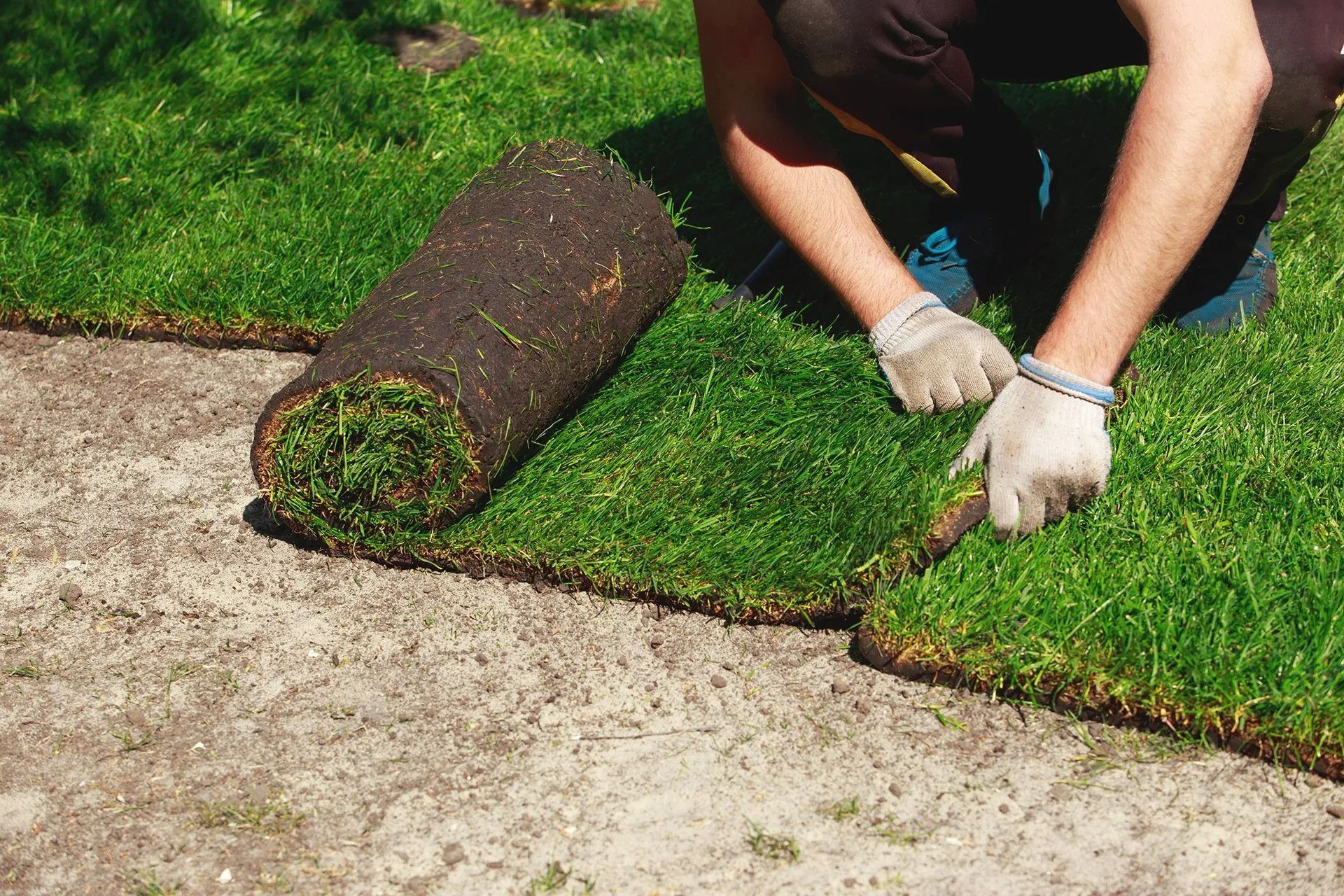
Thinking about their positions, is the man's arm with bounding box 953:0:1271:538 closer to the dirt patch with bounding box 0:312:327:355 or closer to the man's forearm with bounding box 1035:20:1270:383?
the man's forearm with bounding box 1035:20:1270:383

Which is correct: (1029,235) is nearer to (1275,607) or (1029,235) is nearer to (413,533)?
(1275,607)

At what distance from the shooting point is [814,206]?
3258 millimetres

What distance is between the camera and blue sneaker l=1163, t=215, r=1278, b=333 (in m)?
3.40

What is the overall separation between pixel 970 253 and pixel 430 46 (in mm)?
2502

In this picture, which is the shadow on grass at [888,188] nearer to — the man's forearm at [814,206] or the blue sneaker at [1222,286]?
the man's forearm at [814,206]

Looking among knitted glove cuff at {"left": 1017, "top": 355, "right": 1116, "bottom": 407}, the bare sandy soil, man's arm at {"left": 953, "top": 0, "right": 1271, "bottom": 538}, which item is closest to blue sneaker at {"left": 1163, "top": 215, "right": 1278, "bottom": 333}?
man's arm at {"left": 953, "top": 0, "right": 1271, "bottom": 538}

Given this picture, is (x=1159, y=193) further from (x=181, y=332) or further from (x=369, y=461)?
(x=181, y=332)

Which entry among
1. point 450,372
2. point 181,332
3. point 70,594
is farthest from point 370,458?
point 181,332

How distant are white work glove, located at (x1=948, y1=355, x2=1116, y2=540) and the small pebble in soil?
200 cm

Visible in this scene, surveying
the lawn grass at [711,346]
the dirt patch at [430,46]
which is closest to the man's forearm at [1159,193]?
the lawn grass at [711,346]

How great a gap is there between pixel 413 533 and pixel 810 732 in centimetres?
99

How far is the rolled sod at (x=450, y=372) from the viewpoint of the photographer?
2637 mm

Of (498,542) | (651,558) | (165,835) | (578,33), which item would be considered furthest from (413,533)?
(578,33)

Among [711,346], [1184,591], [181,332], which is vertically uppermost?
[1184,591]
